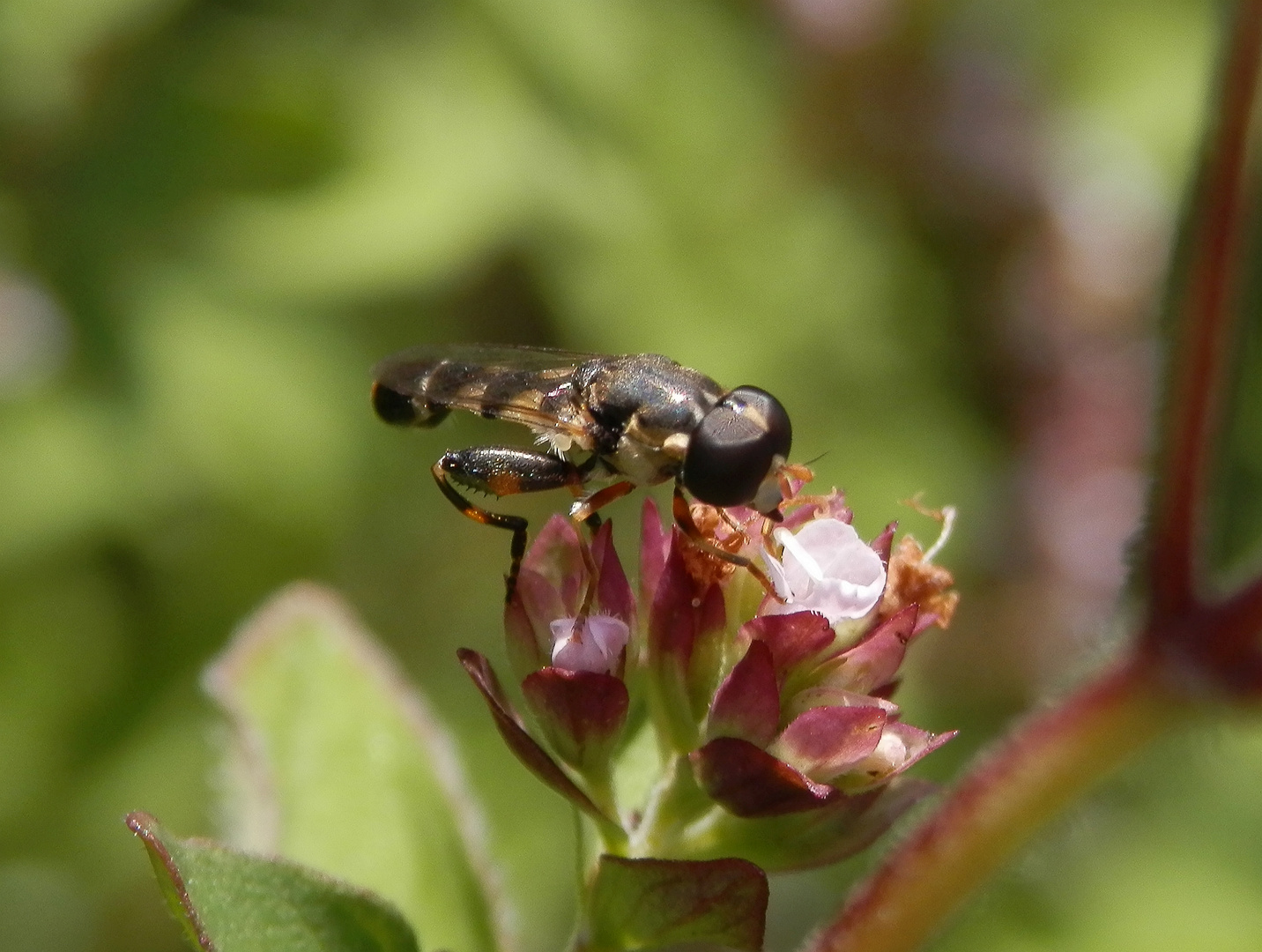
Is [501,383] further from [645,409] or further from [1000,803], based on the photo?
[1000,803]

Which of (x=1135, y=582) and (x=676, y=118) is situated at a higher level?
(x=1135, y=582)

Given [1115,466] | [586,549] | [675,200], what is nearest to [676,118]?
[675,200]

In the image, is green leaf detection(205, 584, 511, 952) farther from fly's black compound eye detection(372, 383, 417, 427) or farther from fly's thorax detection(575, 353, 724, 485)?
fly's thorax detection(575, 353, 724, 485)

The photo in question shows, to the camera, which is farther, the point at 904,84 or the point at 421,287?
the point at 904,84

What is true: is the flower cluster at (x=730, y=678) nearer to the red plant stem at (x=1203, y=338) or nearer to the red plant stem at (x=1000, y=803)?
the red plant stem at (x=1000, y=803)

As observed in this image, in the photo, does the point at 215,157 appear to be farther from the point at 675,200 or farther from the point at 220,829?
the point at 220,829

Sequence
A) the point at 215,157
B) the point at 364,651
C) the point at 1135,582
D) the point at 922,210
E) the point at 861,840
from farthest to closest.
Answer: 1. the point at 922,210
2. the point at 215,157
3. the point at 364,651
4. the point at 1135,582
5. the point at 861,840

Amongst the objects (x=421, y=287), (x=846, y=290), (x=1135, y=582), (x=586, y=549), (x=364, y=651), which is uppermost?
(x=586, y=549)

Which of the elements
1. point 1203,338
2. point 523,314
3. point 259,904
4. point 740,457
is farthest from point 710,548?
point 523,314

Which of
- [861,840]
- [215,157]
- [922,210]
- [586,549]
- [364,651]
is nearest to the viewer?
[861,840]
